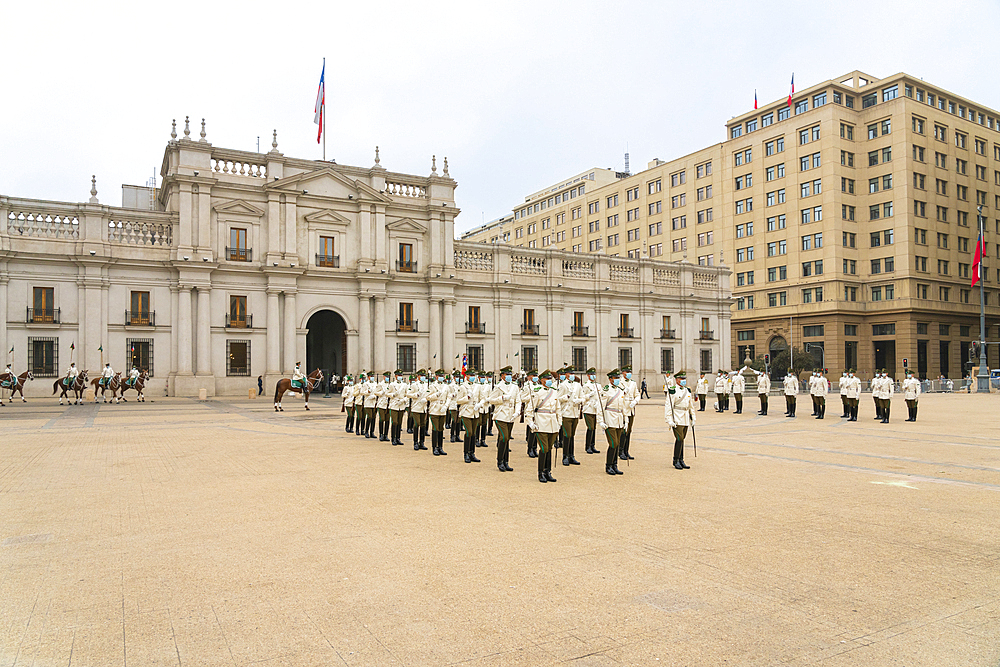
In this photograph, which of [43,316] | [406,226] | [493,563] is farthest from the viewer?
[406,226]

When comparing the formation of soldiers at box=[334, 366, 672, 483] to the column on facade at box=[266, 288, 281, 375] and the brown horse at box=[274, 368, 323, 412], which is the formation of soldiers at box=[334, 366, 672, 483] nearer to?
the brown horse at box=[274, 368, 323, 412]

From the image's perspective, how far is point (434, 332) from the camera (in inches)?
1660

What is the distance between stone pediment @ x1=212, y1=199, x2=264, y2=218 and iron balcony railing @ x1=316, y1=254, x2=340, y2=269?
166 inches

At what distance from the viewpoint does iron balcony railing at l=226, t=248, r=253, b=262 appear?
37500mm

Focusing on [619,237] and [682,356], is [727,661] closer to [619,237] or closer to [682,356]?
[682,356]

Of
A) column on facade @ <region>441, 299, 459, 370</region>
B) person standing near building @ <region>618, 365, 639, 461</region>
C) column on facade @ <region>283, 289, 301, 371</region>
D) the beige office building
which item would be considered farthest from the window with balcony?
the beige office building

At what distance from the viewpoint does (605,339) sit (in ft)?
158

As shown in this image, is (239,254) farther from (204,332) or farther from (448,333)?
(448,333)

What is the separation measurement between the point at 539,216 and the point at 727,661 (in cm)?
9386

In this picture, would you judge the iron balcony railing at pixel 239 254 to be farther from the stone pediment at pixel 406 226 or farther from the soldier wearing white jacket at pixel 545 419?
the soldier wearing white jacket at pixel 545 419

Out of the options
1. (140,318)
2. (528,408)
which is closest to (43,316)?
(140,318)

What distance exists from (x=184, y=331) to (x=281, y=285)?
5767mm

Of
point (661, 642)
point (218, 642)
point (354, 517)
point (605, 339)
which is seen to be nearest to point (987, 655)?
point (661, 642)

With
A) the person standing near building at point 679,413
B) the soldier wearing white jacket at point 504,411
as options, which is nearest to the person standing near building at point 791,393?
the person standing near building at point 679,413
